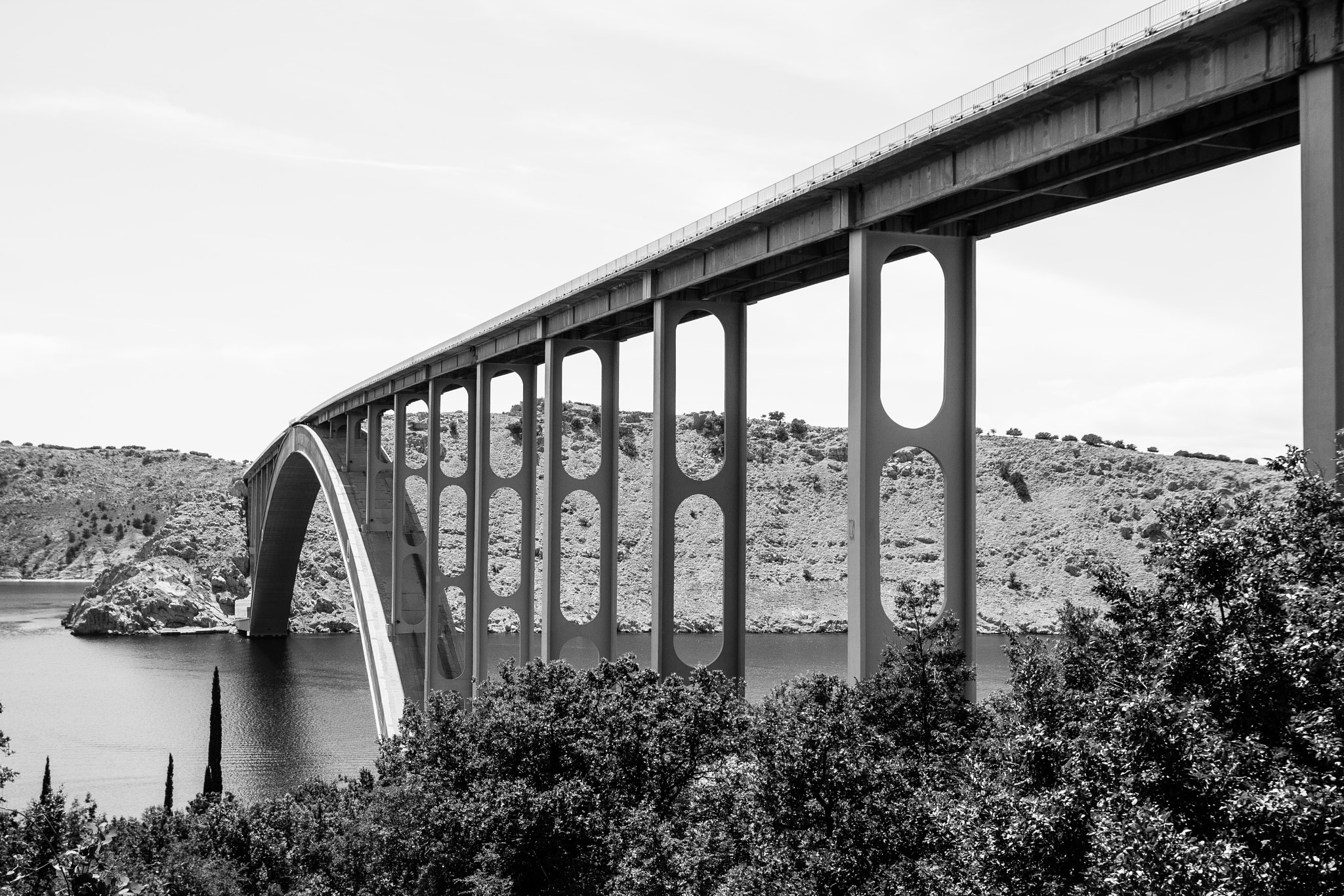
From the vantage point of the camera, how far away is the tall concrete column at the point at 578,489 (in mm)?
32281

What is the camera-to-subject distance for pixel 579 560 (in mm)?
106188

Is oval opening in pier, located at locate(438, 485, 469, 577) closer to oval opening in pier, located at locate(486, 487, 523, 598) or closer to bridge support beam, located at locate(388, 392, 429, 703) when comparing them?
oval opening in pier, located at locate(486, 487, 523, 598)

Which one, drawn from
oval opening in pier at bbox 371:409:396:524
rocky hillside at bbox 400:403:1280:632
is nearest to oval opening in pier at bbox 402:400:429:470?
rocky hillside at bbox 400:403:1280:632

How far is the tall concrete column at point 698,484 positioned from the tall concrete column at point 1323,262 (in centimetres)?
1521

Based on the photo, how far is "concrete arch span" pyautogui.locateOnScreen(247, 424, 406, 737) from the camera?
1826 inches

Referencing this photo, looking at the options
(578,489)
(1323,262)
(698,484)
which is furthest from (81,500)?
(1323,262)

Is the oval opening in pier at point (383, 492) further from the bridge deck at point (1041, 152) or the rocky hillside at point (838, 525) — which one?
the rocky hillside at point (838, 525)

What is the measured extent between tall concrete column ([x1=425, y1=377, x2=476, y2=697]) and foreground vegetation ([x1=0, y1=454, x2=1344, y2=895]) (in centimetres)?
1794

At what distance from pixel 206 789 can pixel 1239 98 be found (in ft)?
116

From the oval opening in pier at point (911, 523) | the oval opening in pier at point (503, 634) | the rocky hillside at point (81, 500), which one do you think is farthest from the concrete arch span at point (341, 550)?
the rocky hillside at point (81, 500)

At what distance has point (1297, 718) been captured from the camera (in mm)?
8648

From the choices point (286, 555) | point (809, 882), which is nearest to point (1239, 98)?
point (809, 882)

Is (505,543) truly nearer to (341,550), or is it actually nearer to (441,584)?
(341,550)

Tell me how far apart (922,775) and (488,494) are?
27675 mm
